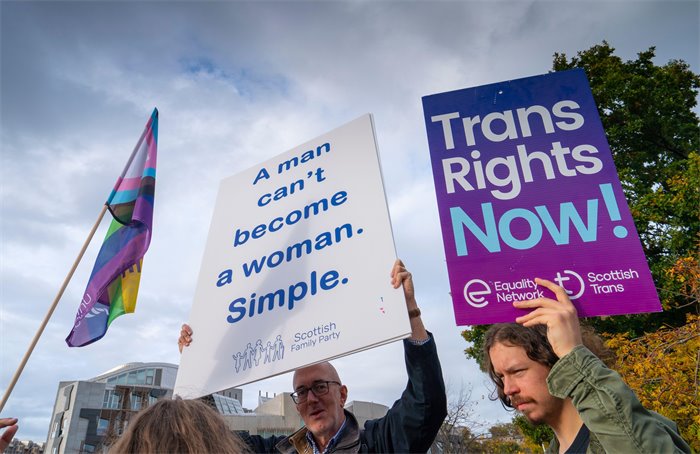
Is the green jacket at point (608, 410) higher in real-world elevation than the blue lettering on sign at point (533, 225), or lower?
lower

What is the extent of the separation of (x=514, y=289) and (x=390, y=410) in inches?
38.8

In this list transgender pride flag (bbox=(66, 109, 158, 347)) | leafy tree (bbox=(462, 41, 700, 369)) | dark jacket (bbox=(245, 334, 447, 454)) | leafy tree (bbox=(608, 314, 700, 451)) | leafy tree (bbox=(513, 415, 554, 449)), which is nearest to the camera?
dark jacket (bbox=(245, 334, 447, 454))

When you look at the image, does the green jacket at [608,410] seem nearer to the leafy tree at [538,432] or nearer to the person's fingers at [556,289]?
the person's fingers at [556,289]

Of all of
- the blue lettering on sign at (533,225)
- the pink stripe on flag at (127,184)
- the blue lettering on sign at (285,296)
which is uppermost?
the pink stripe on flag at (127,184)

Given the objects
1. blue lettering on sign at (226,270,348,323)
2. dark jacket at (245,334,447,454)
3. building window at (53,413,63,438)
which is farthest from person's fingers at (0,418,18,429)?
building window at (53,413,63,438)

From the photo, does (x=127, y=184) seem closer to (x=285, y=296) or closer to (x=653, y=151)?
(x=285, y=296)

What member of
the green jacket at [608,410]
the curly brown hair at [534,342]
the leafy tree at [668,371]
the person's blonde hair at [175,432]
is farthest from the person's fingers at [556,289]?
the leafy tree at [668,371]

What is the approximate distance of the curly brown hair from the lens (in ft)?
6.42

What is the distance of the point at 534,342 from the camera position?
6.54 ft

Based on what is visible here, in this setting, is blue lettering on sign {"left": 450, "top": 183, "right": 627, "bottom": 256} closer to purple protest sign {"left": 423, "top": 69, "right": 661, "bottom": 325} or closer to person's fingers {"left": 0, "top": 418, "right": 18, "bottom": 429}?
purple protest sign {"left": 423, "top": 69, "right": 661, "bottom": 325}

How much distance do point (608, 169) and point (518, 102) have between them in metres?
0.60

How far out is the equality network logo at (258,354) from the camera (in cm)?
244

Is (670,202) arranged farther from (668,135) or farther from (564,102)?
(564,102)

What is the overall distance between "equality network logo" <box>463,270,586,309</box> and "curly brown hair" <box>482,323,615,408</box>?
0.40 ft
